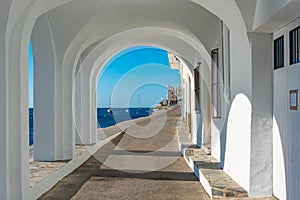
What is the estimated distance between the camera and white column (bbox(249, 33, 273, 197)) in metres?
4.66

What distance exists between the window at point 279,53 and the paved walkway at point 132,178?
2308 millimetres

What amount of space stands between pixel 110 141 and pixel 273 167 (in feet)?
30.7

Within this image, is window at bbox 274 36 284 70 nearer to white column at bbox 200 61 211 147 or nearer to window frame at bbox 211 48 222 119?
window frame at bbox 211 48 222 119

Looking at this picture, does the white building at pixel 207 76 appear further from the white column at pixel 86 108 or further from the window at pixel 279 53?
the white column at pixel 86 108

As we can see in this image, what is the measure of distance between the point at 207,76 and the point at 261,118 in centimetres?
482

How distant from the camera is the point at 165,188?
617 cm

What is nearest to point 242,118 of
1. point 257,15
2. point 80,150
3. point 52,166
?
point 257,15

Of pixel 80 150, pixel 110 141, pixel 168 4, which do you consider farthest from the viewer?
pixel 110 141

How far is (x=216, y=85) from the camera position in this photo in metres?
7.75

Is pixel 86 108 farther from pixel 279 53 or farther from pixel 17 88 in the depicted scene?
pixel 279 53

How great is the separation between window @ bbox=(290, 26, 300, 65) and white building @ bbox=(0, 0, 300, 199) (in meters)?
0.01

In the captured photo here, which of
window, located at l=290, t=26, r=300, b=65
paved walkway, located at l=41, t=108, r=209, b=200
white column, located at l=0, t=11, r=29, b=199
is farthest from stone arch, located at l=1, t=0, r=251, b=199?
paved walkway, located at l=41, t=108, r=209, b=200

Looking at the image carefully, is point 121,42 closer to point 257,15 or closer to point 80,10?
point 80,10

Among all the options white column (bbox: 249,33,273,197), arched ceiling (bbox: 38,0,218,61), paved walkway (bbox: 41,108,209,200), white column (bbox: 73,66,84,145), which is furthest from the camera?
white column (bbox: 73,66,84,145)
